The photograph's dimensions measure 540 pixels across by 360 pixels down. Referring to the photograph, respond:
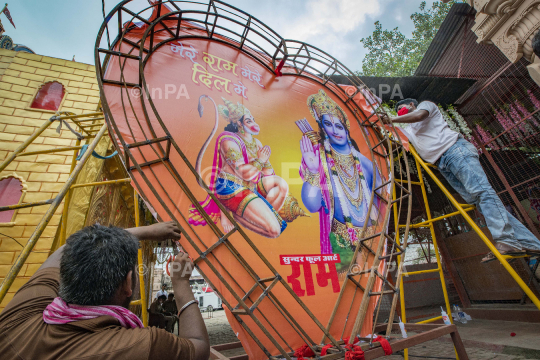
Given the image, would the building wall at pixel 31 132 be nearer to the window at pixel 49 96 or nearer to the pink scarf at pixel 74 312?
the window at pixel 49 96

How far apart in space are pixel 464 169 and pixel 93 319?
362 centimetres

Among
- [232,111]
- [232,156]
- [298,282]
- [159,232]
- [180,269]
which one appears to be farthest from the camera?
[232,111]

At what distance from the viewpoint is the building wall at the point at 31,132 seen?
13.5ft

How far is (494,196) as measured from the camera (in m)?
2.74

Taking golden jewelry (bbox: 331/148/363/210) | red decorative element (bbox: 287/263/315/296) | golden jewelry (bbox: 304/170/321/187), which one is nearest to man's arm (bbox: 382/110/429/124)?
golden jewelry (bbox: 331/148/363/210)

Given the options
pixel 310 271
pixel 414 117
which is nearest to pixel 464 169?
pixel 414 117

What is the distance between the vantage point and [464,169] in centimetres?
301

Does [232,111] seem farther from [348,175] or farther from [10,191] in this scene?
[10,191]

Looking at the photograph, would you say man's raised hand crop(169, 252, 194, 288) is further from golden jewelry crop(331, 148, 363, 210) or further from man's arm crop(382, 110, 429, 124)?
man's arm crop(382, 110, 429, 124)

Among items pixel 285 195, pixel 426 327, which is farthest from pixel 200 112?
pixel 426 327

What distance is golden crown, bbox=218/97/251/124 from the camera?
255 cm

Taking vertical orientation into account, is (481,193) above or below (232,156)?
below

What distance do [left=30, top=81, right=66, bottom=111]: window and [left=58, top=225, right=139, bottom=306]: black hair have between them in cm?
619

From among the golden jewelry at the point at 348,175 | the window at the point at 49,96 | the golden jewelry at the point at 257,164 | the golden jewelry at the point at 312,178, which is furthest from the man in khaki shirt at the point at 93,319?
the window at the point at 49,96
